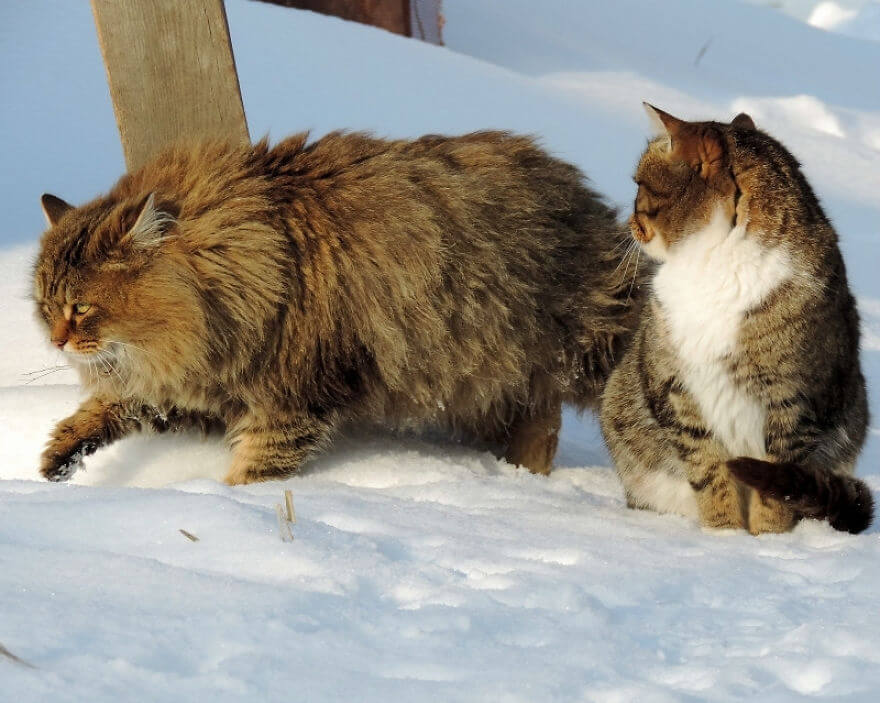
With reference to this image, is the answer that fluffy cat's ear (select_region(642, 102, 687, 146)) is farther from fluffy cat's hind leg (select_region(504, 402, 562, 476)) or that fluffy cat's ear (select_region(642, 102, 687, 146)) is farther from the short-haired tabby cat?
fluffy cat's hind leg (select_region(504, 402, 562, 476))

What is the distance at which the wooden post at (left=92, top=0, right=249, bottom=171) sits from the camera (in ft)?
12.8

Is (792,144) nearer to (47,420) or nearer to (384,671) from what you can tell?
(47,420)

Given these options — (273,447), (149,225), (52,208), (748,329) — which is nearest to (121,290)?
(149,225)

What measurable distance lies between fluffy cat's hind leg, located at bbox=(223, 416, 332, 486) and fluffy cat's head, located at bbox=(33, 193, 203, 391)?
1.03 ft

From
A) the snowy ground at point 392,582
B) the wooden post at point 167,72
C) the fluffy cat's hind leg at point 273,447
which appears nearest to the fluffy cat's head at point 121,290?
the fluffy cat's hind leg at point 273,447

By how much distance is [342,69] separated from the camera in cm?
652

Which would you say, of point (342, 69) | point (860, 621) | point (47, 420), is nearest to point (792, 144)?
point (342, 69)

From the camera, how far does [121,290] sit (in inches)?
131

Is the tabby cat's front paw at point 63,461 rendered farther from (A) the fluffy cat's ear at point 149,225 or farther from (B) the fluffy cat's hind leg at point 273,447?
(A) the fluffy cat's ear at point 149,225

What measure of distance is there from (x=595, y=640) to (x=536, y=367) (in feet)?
6.07

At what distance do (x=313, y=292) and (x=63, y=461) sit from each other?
3.23 feet

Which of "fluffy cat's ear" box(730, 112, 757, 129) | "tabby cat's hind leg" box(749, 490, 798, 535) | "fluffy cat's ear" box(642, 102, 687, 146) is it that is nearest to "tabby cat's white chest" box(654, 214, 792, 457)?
"tabby cat's hind leg" box(749, 490, 798, 535)

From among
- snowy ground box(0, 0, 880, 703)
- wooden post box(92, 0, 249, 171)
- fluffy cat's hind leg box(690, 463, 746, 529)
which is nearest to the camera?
snowy ground box(0, 0, 880, 703)

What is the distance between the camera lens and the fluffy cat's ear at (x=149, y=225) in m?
3.28
